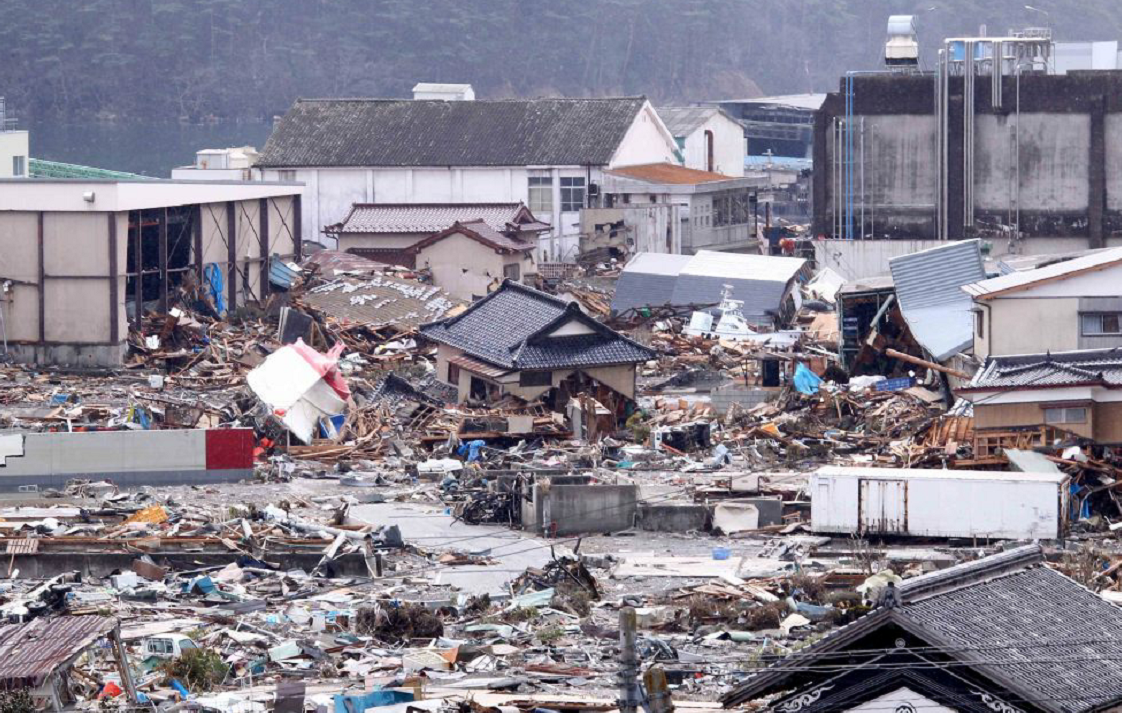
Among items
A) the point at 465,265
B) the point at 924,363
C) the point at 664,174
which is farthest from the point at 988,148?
the point at 924,363

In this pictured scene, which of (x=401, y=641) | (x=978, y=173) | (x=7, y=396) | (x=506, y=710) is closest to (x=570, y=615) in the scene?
(x=401, y=641)

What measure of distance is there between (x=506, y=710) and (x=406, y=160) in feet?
137

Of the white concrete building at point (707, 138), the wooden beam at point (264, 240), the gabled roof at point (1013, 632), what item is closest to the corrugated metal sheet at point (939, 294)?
the wooden beam at point (264, 240)

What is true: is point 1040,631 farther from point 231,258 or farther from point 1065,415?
point 231,258

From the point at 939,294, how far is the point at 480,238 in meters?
14.9

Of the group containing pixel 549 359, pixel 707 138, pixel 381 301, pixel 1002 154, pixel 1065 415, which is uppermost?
pixel 707 138

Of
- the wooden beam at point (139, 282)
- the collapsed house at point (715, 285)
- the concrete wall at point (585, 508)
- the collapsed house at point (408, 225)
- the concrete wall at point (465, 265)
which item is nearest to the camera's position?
the concrete wall at point (585, 508)

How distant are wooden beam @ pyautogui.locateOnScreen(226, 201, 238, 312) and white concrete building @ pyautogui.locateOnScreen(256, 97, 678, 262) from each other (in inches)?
491

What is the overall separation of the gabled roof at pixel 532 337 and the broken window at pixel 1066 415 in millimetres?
7615

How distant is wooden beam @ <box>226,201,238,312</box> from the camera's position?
4303 centimetres

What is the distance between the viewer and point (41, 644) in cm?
1571

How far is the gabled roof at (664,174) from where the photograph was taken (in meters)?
53.4

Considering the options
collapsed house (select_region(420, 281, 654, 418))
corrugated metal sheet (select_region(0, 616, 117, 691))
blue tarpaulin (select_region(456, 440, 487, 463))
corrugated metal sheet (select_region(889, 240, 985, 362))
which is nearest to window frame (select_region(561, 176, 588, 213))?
corrugated metal sheet (select_region(889, 240, 985, 362))

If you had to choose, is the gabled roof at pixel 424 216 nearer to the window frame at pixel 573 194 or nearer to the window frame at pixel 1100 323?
the window frame at pixel 573 194
